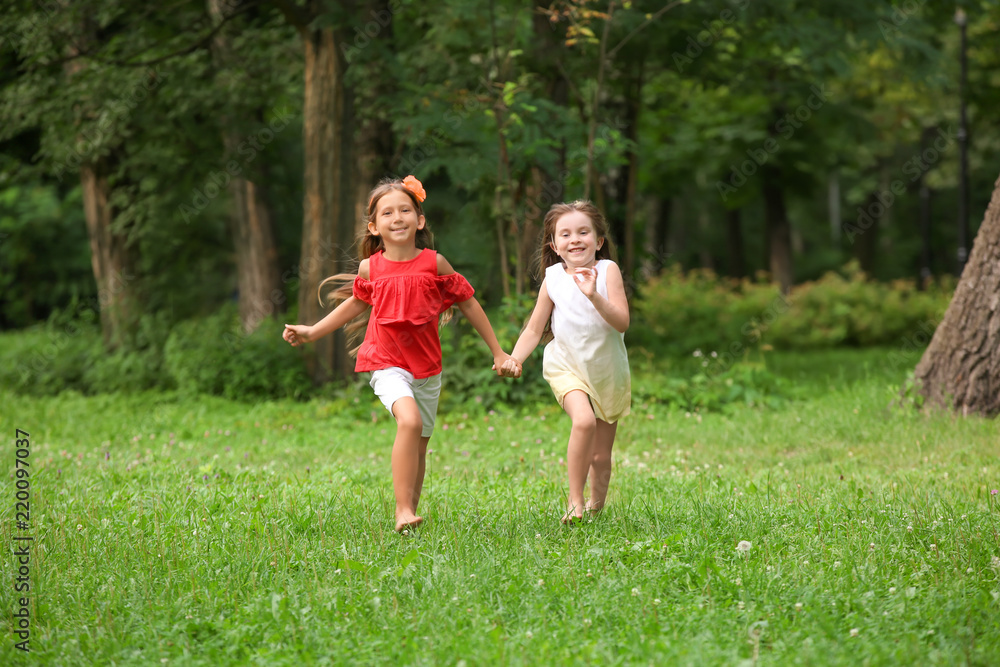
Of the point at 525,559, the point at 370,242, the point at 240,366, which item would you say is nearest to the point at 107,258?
the point at 240,366

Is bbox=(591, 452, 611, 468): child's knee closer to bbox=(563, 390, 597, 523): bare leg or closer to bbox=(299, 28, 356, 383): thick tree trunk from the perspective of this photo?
bbox=(563, 390, 597, 523): bare leg

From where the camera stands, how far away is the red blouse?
14.2 feet

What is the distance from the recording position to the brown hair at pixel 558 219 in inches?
177

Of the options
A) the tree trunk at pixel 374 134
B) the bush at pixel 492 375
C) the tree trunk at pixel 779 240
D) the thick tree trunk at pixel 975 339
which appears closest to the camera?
the thick tree trunk at pixel 975 339

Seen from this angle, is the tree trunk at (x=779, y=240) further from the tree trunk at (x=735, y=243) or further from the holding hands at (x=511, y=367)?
the holding hands at (x=511, y=367)

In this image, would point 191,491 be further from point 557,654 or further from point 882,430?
point 882,430

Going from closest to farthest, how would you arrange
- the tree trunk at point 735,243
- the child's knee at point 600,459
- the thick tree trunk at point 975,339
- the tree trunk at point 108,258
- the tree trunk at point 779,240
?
the child's knee at point 600,459, the thick tree trunk at point 975,339, the tree trunk at point 108,258, the tree trunk at point 779,240, the tree trunk at point 735,243

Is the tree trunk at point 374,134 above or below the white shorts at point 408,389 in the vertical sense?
above

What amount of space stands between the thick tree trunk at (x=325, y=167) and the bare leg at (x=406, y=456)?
5895 millimetres

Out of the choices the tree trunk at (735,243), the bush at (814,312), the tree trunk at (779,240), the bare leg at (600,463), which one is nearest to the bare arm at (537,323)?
the bare leg at (600,463)

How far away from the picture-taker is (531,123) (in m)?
9.02

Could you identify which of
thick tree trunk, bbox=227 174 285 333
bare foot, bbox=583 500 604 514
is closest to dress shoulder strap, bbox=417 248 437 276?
bare foot, bbox=583 500 604 514

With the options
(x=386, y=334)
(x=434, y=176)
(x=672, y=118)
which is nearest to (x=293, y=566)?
(x=386, y=334)

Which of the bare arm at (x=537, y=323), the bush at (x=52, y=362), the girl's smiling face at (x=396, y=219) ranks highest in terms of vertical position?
the girl's smiling face at (x=396, y=219)
